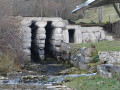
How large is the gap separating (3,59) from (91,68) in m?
5.00

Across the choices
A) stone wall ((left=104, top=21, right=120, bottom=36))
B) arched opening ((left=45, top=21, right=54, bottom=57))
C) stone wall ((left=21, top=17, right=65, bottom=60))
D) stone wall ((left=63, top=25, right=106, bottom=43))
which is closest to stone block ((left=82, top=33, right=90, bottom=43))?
stone wall ((left=63, top=25, right=106, bottom=43))

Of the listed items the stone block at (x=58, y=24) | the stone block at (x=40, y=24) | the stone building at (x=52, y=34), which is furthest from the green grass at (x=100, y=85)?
the stone block at (x=58, y=24)

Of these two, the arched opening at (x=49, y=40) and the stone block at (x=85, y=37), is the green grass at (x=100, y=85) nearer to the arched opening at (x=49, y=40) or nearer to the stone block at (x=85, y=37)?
the stone block at (x=85, y=37)

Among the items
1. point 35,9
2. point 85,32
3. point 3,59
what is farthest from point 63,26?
point 3,59

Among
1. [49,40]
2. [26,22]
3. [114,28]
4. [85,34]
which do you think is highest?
[26,22]

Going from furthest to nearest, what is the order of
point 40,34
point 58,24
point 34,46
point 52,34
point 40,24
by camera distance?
point 34,46, point 52,34, point 58,24, point 40,24, point 40,34

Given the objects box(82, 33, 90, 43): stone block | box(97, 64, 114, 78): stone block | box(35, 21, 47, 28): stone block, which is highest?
box(35, 21, 47, 28): stone block

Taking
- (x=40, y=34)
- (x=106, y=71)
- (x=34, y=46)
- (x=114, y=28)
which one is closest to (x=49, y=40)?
(x=34, y=46)

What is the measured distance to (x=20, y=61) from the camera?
2072cm

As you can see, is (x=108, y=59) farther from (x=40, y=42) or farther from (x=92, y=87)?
(x=40, y=42)

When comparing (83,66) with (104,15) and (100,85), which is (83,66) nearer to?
(100,85)

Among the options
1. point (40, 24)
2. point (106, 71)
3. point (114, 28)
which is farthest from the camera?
point (114, 28)

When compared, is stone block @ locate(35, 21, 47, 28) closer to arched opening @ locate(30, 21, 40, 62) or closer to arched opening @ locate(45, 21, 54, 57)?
arched opening @ locate(30, 21, 40, 62)

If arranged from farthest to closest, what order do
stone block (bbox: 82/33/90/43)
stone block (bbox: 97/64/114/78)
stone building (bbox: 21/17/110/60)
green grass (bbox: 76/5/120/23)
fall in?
green grass (bbox: 76/5/120/23) < stone block (bbox: 82/33/90/43) < stone building (bbox: 21/17/110/60) < stone block (bbox: 97/64/114/78)
